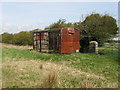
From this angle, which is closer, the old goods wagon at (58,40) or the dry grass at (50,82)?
the dry grass at (50,82)

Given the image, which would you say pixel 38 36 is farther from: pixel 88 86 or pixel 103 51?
pixel 88 86

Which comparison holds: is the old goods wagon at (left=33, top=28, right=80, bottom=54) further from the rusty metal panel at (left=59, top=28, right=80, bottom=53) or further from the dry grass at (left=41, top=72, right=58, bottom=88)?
the dry grass at (left=41, top=72, right=58, bottom=88)

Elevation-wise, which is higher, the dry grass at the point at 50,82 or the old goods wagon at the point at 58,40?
the old goods wagon at the point at 58,40

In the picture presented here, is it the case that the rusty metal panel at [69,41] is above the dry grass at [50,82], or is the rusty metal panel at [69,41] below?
above

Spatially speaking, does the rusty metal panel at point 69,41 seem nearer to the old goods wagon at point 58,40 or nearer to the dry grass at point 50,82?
the old goods wagon at point 58,40

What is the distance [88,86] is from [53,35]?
971 centimetres

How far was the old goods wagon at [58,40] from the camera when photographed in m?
11.8

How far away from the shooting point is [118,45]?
13.1m

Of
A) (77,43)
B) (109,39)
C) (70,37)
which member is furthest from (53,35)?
(109,39)

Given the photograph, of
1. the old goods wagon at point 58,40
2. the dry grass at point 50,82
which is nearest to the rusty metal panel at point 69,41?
the old goods wagon at point 58,40

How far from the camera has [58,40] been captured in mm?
11891

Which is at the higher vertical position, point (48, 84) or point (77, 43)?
point (77, 43)

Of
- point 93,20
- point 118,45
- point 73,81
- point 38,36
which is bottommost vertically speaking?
point 73,81

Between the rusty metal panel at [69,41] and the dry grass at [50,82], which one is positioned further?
the rusty metal panel at [69,41]
